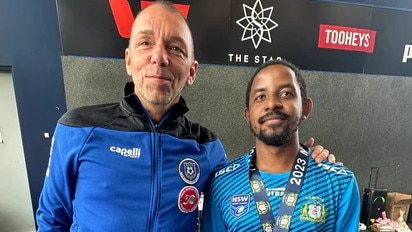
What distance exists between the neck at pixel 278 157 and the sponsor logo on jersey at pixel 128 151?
448 millimetres

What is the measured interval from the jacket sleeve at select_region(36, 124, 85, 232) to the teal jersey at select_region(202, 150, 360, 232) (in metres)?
0.50

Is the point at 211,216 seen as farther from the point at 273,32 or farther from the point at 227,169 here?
the point at 273,32

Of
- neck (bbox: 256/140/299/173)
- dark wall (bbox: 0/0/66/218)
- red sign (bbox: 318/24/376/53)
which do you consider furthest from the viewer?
red sign (bbox: 318/24/376/53)

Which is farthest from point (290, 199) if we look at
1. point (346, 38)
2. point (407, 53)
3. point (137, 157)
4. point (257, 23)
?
point (407, 53)

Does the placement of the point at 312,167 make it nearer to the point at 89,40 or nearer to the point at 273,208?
the point at 273,208

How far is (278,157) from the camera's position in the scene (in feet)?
2.83

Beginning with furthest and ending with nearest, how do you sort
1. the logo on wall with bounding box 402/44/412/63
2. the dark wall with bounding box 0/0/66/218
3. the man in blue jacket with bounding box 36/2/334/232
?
the logo on wall with bounding box 402/44/412/63 → the dark wall with bounding box 0/0/66/218 → the man in blue jacket with bounding box 36/2/334/232

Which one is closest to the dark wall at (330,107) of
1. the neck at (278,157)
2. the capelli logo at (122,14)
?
the capelli logo at (122,14)

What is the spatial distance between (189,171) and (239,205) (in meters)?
0.21

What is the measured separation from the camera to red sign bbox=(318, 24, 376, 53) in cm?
208

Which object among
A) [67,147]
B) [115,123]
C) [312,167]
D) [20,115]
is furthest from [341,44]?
[20,115]

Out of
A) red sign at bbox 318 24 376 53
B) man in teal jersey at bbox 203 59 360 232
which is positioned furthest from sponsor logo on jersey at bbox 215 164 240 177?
red sign at bbox 318 24 376 53

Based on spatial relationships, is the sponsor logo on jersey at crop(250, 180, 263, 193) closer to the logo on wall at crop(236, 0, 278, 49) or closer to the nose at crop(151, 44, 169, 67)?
the nose at crop(151, 44, 169, 67)

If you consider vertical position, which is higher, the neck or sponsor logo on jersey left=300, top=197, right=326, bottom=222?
the neck
